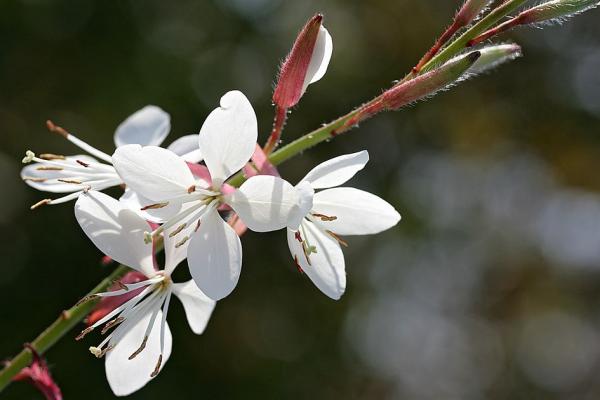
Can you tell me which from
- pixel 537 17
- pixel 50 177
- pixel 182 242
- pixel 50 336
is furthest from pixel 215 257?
pixel 537 17

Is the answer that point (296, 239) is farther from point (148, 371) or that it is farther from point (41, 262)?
point (41, 262)

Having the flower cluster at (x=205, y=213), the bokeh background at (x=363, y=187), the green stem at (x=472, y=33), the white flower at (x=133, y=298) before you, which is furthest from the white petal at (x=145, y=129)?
the bokeh background at (x=363, y=187)

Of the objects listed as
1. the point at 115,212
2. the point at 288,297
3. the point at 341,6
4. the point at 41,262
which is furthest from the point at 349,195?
the point at 341,6

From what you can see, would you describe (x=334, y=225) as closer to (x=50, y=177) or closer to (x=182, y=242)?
(x=182, y=242)

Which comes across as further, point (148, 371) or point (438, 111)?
point (438, 111)

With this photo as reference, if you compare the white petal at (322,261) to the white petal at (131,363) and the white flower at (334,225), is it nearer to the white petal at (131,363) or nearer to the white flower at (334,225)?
the white flower at (334,225)

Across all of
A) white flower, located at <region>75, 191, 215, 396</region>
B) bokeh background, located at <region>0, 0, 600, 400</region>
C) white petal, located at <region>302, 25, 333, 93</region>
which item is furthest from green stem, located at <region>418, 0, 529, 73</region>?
bokeh background, located at <region>0, 0, 600, 400</region>

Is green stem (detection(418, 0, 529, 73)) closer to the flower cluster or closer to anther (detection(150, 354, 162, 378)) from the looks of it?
the flower cluster
